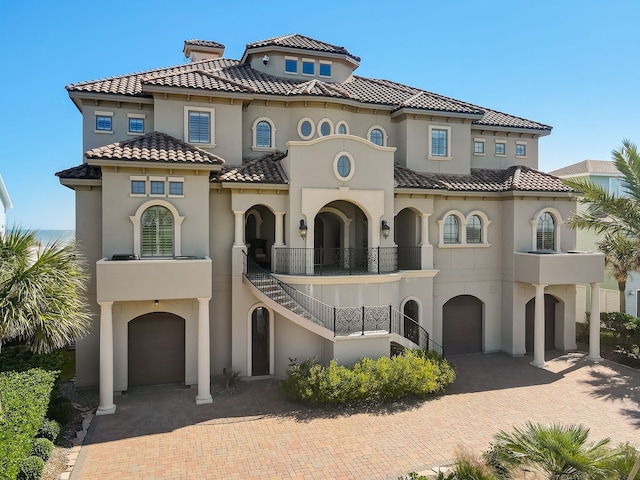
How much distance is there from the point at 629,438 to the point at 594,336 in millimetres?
8429

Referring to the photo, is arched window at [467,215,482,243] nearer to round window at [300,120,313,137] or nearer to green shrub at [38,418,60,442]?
round window at [300,120,313,137]

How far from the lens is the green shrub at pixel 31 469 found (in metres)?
9.26

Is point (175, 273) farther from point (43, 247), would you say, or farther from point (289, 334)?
point (289, 334)

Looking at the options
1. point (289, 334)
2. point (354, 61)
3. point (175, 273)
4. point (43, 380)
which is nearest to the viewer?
point (43, 380)

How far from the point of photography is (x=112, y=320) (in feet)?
49.5

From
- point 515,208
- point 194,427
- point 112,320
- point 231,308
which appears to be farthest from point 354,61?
point 194,427

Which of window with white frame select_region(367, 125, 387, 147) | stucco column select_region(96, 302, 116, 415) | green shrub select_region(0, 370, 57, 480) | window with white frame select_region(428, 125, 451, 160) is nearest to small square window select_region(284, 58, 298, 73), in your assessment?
window with white frame select_region(367, 125, 387, 147)

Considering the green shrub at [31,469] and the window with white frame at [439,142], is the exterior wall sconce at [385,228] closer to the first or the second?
the window with white frame at [439,142]

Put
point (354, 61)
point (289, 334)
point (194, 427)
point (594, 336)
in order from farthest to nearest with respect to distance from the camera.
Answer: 1. point (354, 61)
2. point (594, 336)
3. point (289, 334)
4. point (194, 427)

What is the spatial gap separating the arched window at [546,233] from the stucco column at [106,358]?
62.8 ft

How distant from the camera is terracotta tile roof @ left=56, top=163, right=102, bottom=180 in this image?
15.7 meters

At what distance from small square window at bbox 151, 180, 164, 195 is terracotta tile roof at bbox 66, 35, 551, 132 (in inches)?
163

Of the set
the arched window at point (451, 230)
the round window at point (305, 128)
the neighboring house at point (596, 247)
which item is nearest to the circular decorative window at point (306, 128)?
the round window at point (305, 128)

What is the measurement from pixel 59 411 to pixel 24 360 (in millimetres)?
1819
